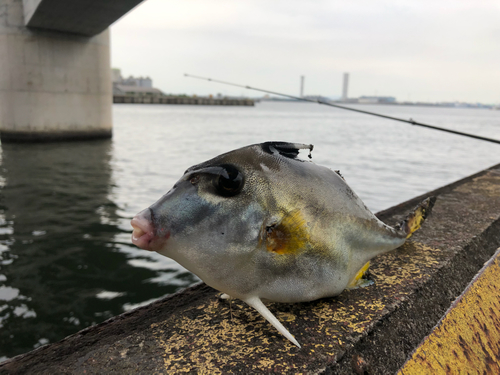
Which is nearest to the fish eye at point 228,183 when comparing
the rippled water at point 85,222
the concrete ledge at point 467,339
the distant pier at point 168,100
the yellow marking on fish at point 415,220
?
the concrete ledge at point 467,339

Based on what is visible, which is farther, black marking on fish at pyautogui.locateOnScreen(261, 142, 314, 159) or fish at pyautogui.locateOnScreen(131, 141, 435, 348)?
black marking on fish at pyautogui.locateOnScreen(261, 142, 314, 159)

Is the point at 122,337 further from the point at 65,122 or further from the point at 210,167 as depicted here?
the point at 65,122

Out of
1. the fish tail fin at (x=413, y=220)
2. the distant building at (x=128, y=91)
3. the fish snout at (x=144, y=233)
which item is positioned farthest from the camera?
the distant building at (x=128, y=91)

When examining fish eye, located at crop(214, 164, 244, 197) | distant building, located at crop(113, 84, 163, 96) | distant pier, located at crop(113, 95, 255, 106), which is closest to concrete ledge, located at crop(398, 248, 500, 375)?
fish eye, located at crop(214, 164, 244, 197)

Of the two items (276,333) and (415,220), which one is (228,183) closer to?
(276,333)

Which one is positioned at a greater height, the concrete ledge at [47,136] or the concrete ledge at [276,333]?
the concrete ledge at [276,333]

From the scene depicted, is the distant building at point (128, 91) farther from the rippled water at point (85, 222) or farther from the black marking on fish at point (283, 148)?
the black marking on fish at point (283, 148)

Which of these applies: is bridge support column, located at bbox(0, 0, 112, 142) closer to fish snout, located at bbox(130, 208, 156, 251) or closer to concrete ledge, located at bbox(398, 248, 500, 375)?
fish snout, located at bbox(130, 208, 156, 251)
